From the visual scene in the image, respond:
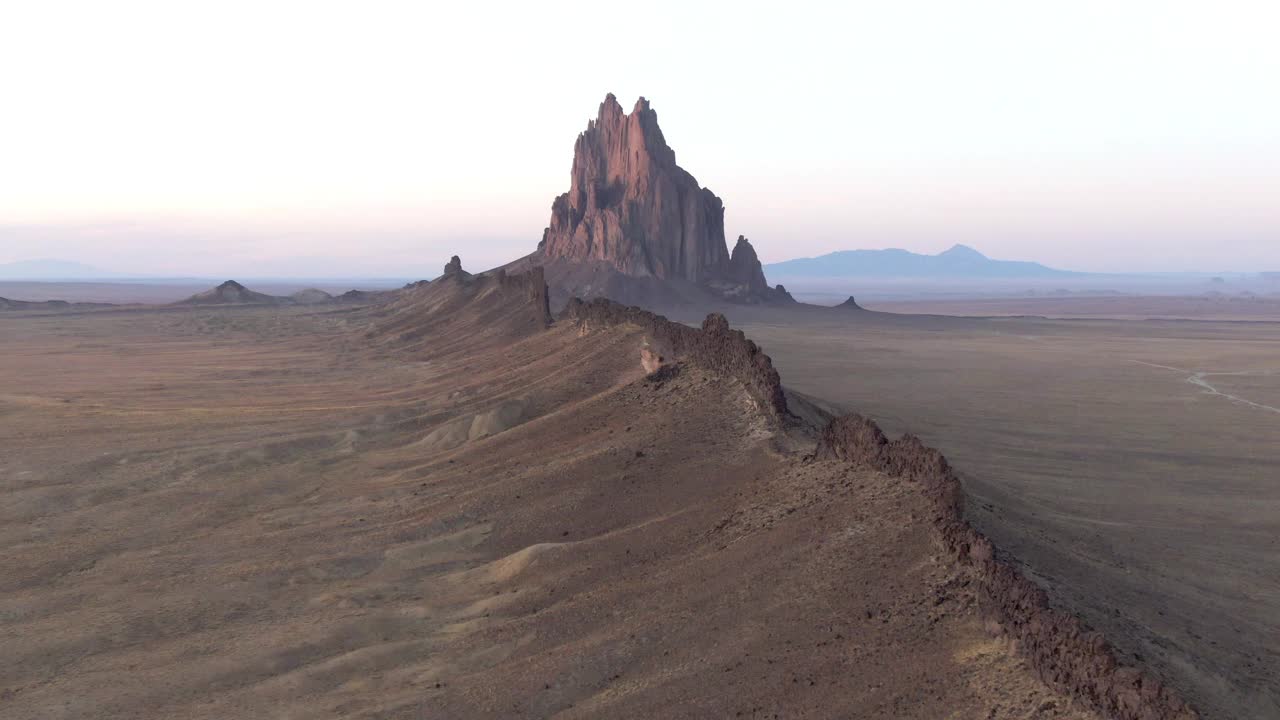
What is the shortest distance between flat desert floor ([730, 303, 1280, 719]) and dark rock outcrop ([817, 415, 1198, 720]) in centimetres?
144

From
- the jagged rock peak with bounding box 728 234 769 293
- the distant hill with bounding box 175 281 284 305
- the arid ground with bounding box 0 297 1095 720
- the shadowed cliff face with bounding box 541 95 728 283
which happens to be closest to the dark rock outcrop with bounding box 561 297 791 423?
the arid ground with bounding box 0 297 1095 720

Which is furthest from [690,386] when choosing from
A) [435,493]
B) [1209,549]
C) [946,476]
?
[1209,549]

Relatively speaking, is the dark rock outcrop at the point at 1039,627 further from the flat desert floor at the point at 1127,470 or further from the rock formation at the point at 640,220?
the rock formation at the point at 640,220

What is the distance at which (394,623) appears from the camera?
56.2 feet

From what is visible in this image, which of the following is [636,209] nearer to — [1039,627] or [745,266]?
[745,266]

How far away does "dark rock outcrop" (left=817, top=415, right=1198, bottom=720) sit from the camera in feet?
33.4

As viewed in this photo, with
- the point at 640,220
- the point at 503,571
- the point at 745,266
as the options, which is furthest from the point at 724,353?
the point at 745,266

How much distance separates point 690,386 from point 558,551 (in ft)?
29.3

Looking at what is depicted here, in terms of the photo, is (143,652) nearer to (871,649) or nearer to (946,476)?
(871,649)

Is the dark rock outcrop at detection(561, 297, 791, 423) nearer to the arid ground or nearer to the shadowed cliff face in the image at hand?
the arid ground

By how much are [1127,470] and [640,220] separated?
112m

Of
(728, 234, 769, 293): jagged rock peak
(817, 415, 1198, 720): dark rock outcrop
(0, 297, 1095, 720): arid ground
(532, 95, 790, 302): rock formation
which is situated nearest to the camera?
(817, 415, 1198, 720): dark rock outcrop

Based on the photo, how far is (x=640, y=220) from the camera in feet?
454

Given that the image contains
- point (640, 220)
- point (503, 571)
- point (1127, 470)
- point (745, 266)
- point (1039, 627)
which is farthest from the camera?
point (745, 266)
